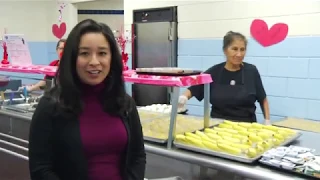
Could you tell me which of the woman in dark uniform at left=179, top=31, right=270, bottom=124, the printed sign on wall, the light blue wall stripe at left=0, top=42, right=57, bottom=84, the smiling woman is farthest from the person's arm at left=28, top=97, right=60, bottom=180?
the light blue wall stripe at left=0, top=42, right=57, bottom=84

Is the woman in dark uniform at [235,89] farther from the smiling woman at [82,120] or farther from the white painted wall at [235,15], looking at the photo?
the smiling woman at [82,120]

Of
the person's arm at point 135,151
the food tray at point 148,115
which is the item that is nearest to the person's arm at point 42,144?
the person's arm at point 135,151

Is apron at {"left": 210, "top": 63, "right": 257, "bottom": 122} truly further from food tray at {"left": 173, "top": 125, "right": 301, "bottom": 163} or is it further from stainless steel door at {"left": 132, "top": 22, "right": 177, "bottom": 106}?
stainless steel door at {"left": 132, "top": 22, "right": 177, "bottom": 106}

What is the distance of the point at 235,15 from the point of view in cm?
367

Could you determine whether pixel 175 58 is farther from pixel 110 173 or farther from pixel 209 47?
pixel 110 173

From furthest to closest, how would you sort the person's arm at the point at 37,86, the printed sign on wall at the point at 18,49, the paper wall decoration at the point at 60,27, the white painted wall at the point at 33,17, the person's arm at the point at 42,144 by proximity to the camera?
the paper wall decoration at the point at 60,27 < the white painted wall at the point at 33,17 < the person's arm at the point at 37,86 < the printed sign on wall at the point at 18,49 < the person's arm at the point at 42,144

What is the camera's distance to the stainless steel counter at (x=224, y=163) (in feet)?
4.94

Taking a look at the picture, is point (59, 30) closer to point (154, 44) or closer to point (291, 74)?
point (154, 44)

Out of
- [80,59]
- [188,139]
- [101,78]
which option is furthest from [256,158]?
[80,59]

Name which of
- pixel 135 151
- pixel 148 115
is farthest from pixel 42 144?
pixel 148 115

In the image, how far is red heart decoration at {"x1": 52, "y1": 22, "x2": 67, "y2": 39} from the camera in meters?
5.87

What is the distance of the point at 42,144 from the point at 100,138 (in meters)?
0.21

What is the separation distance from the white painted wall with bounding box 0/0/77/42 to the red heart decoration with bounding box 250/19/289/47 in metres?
3.31

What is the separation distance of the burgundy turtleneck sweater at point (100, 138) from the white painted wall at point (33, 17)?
4.67 metres
